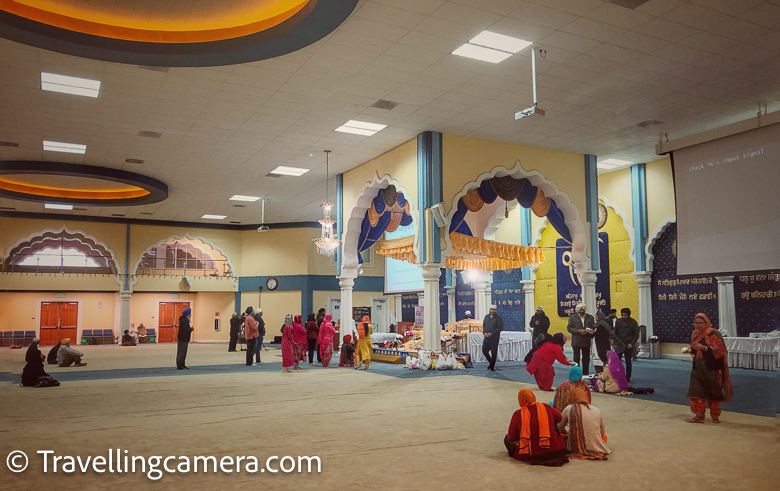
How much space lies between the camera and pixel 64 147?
11.0m

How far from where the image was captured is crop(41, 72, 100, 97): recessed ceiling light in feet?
25.6

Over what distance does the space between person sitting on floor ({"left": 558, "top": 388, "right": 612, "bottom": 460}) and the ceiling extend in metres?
4.13

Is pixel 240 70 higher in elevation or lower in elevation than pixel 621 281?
higher

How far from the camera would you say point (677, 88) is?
8.51m

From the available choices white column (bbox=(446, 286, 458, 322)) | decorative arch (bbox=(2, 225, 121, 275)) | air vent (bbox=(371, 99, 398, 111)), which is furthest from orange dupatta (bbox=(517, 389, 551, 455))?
decorative arch (bbox=(2, 225, 121, 275))

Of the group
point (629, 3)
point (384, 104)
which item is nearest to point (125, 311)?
point (384, 104)

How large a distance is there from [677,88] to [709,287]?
528cm

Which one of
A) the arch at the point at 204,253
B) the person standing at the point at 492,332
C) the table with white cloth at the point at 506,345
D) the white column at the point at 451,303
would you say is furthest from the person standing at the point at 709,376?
the arch at the point at 204,253

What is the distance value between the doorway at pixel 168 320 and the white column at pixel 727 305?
1701 cm

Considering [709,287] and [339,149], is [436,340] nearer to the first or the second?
[339,149]

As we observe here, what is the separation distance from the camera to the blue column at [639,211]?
13.1m

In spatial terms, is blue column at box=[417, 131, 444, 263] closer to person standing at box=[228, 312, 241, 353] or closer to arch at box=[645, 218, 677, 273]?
arch at box=[645, 218, 677, 273]

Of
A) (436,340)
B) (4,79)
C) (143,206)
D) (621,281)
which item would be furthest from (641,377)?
(143,206)

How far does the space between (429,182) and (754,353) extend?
6.45 meters
